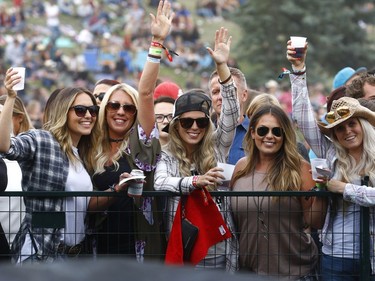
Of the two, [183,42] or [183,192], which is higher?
[183,42]

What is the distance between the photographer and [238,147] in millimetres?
7441

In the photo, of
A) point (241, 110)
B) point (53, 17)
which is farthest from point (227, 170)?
point (53, 17)

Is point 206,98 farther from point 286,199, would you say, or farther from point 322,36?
point 322,36

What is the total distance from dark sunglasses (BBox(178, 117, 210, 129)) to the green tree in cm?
2905

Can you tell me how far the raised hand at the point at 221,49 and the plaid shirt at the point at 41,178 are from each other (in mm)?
1200

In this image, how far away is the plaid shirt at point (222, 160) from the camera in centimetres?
630

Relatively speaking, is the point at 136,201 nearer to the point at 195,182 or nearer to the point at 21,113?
the point at 195,182

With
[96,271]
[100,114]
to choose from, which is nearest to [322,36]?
[100,114]

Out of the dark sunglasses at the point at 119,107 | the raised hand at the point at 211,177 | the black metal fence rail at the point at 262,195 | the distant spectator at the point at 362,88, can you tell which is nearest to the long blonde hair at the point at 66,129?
the dark sunglasses at the point at 119,107

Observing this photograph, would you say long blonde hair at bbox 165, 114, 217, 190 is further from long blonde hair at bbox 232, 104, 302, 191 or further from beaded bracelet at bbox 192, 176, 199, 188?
beaded bracelet at bbox 192, 176, 199, 188

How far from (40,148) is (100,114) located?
0.68 meters

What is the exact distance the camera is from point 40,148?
6.34 metres

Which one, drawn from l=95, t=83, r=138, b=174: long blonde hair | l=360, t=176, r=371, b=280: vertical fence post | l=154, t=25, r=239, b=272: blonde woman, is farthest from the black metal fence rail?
l=95, t=83, r=138, b=174: long blonde hair

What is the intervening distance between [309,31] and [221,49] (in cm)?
2985
